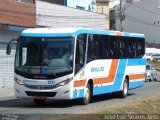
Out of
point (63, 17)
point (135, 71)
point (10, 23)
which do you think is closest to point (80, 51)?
point (135, 71)

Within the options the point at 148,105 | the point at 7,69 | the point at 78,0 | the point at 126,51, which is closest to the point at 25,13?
the point at 7,69

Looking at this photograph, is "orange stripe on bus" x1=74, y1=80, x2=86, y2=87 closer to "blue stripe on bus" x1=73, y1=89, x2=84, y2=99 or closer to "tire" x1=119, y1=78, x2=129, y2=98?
"blue stripe on bus" x1=73, y1=89, x2=84, y2=99

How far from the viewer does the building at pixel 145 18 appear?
10006cm

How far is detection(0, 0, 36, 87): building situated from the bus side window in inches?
563

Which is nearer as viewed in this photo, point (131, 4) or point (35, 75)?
point (35, 75)

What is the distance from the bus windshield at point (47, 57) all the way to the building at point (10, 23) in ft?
47.4

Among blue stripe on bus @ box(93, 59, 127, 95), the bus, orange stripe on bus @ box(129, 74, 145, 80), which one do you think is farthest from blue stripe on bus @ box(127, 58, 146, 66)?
the bus

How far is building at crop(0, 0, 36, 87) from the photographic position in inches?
1362

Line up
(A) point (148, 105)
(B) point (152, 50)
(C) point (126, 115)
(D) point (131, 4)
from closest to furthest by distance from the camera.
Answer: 1. (C) point (126, 115)
2. (A) point (148, 105)
3. (B) point (152, 50)
4. (D) point (131, 4)

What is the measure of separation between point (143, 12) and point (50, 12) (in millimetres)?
63366

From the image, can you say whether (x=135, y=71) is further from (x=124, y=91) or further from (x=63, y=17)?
(x=63, y=17)

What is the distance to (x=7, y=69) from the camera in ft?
119

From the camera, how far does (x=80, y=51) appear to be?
20.2 meters

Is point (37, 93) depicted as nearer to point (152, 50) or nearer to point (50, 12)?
point (50, 12)
